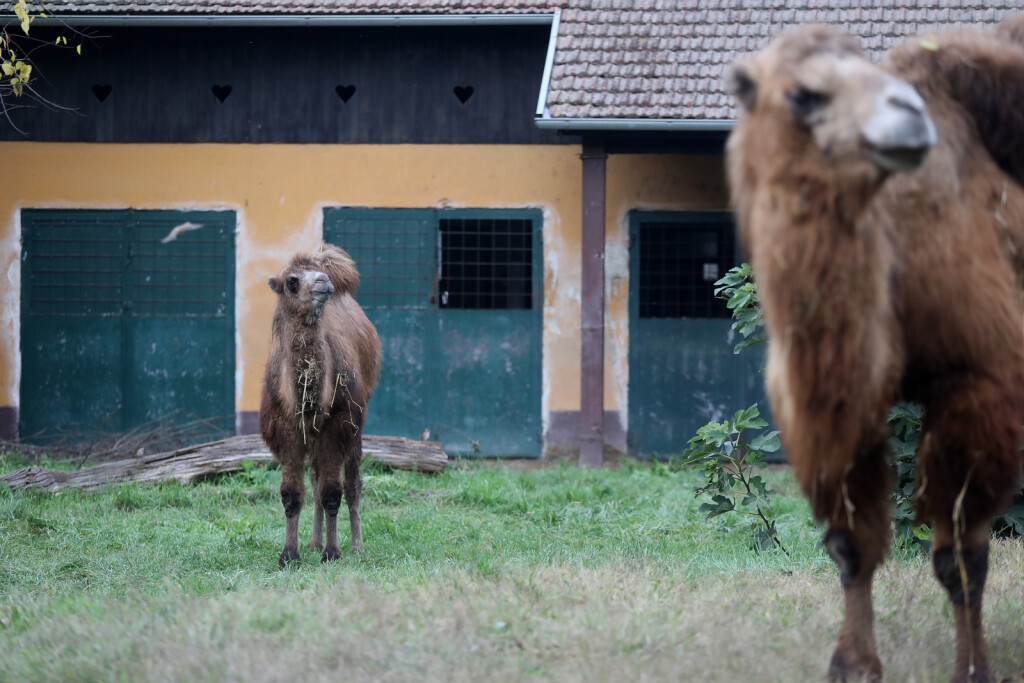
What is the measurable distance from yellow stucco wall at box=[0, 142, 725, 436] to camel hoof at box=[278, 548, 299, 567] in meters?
6.26

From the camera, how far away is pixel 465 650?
12.4 ft

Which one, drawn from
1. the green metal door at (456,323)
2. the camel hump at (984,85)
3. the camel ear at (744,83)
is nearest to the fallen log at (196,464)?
the green metal door at (456,323)

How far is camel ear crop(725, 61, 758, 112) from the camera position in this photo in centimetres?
320

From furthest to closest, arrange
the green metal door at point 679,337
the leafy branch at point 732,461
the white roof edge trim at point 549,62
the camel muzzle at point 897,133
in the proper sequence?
the green metal door at point 679,337 → the white roof edge trim at point 549,62 → the leafy branch at point 732,461 → the camel muzzle at point 897,133

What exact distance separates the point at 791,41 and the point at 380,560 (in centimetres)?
454

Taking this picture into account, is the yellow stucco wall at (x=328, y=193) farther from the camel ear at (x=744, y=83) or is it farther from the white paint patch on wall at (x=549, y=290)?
the camel ear at (x=744, y=83)

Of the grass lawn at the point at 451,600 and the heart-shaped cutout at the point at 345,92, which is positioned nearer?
the grass lawn at the point at 451,600

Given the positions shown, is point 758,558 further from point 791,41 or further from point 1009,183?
point 791,41

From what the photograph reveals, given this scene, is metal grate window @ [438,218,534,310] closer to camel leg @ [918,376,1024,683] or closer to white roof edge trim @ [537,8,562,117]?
white roof edge trim @ [537,8,562,117]

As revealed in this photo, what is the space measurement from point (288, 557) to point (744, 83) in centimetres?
466

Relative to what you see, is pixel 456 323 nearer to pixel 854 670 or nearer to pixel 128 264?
pixel 128 264

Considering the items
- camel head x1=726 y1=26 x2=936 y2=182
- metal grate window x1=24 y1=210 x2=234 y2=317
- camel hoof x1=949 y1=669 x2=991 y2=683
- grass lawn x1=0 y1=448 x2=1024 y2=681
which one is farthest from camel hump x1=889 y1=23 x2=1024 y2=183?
metal grate window x1=24 y1=210 x2=234 y2=317

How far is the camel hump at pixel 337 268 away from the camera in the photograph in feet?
→ 25.1

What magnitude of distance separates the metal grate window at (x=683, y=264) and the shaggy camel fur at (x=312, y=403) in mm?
6047
